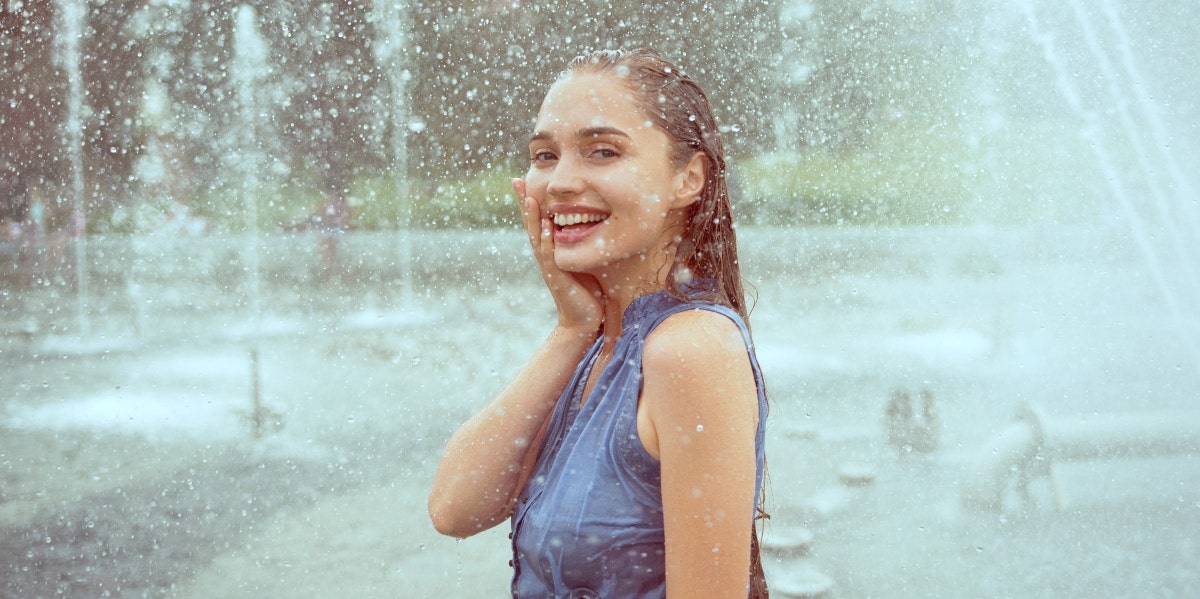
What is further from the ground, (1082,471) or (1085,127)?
(1085,127)

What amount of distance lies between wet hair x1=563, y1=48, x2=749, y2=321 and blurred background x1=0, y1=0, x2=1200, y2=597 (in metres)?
2.56

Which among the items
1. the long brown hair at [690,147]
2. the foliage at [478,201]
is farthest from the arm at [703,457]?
the foliage at [478,201]

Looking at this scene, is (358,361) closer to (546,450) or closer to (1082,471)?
(1082,471)

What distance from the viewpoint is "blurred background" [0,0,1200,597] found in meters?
4.30

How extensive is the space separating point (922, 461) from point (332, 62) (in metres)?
4.19

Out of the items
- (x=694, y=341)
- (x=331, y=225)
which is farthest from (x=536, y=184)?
(x=331, y=225)

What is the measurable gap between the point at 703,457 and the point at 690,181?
0.35m

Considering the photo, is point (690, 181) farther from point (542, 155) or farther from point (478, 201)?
point (478, 201)

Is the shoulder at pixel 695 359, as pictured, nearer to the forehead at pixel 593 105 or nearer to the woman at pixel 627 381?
the woman at pixel 627 381

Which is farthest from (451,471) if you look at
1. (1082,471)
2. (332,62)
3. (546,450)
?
(332,62)

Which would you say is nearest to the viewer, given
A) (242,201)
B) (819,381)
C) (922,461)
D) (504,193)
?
(922,461)

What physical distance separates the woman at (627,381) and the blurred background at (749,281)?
2490 mm

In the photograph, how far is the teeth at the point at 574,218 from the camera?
1215 mm

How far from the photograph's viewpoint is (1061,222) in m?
5.33
